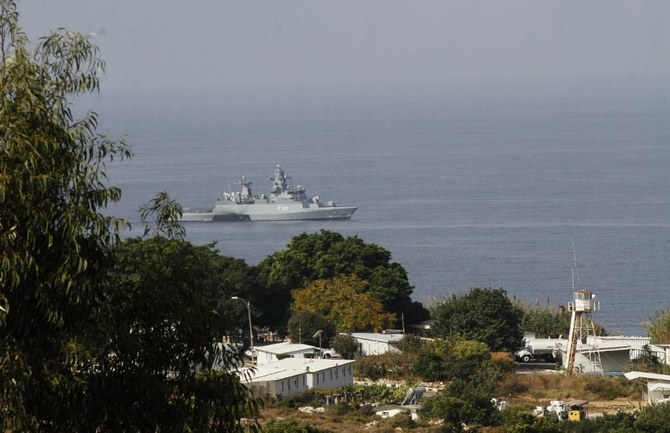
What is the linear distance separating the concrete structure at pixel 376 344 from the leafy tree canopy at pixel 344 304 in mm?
2096

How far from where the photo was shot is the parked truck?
39.2m

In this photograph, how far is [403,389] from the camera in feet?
109

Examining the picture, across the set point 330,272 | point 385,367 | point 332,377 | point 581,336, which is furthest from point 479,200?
point 332,377

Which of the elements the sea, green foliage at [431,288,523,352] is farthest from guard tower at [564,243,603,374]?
the sea

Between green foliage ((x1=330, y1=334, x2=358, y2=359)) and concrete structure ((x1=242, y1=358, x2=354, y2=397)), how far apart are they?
3.72 meters

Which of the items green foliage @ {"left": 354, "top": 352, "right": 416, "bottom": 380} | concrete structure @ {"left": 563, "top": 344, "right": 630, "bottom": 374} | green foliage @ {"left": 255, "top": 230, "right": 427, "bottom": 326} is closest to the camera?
green foliage @ {"left": 354, "top": 352, "right": 416, "bottom": 380}

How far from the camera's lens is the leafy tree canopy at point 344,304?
137ft

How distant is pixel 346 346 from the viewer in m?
38.9

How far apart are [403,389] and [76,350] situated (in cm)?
2375

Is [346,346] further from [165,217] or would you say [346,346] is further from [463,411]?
[165,217]

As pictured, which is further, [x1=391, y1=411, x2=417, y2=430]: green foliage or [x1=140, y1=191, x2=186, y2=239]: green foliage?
[x1=391, y1=411, x2=417, y2=430]: green foliage

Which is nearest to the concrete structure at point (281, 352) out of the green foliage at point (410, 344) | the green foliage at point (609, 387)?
the green foliage at point (410, 344)

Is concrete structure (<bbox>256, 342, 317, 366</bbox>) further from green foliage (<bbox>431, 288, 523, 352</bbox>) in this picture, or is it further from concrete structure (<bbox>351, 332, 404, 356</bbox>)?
green foliage (<bbox>431, 288, 523, 352</bbox>)

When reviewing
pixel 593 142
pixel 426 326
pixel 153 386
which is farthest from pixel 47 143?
pixel 593 142
